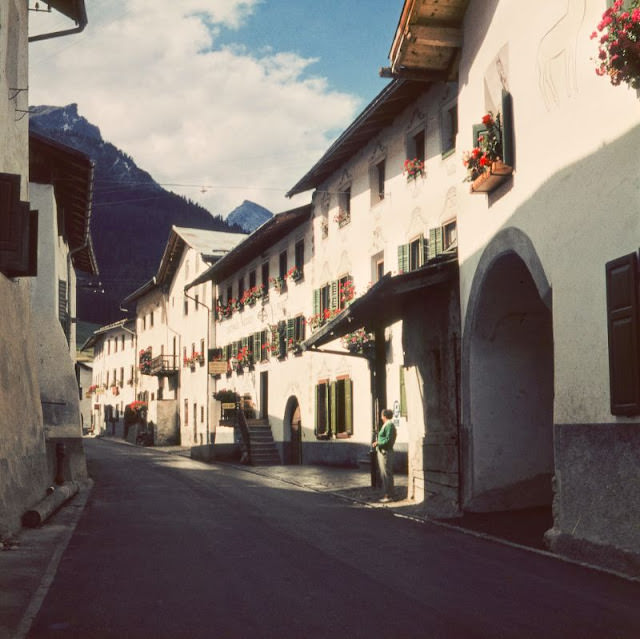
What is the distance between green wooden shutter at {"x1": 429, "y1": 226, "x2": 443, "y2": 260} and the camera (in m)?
21.0

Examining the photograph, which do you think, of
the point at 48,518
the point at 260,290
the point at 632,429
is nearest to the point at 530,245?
the point at 632,429

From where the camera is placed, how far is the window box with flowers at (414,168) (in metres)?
22.2

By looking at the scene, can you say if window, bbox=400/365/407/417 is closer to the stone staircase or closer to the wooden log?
the wooden log

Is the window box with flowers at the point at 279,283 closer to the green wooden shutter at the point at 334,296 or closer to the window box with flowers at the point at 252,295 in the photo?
the window box with flowers at the point at 252,295

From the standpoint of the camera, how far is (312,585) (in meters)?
7.95

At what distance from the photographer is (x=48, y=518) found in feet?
46.0

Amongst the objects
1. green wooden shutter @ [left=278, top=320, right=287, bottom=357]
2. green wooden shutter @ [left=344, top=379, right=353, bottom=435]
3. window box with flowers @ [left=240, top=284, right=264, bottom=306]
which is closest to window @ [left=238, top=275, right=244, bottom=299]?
window box with flowers @ [left=240, top=284, right=264, bottom=306]

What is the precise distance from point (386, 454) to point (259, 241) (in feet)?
63.0

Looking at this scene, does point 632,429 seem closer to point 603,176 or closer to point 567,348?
point 567,348

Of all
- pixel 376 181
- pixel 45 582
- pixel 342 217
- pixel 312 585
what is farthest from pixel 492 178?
pixel 342 217

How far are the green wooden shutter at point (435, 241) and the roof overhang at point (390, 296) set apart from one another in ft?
8.66

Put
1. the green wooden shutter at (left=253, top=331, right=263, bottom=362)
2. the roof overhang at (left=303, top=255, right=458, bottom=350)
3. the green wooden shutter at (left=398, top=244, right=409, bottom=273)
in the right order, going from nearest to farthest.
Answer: the roof overhang at (left=303, top=255, right=458, bottom=350) < the green wooden shutter at (left=398, top=244, right=409, bottom=273) < the green wooden shutter at (left=253, top=331, right=263, bottom=362)

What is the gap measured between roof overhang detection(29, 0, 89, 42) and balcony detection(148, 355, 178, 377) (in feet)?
115

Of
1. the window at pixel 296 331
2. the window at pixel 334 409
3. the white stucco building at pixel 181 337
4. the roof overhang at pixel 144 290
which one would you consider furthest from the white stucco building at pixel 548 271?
the roof overhang at pixel 144 290
